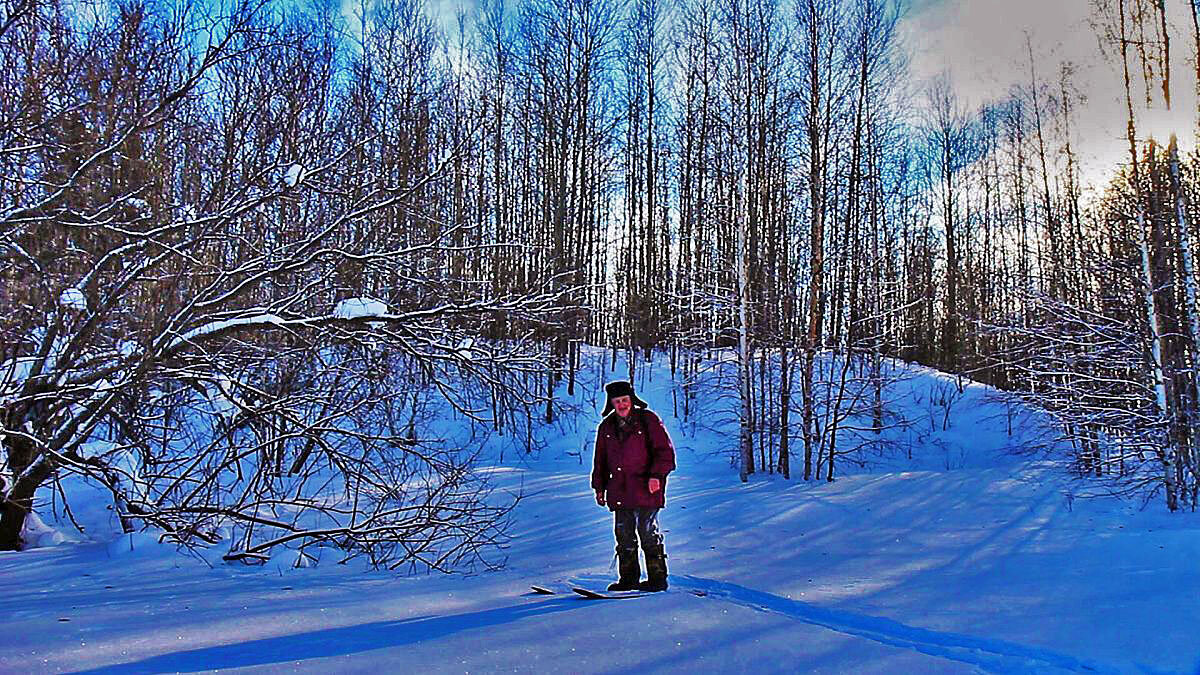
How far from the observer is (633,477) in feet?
19.5

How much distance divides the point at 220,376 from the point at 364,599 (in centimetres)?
265

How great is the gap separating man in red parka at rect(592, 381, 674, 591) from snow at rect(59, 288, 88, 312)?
4.16 metres

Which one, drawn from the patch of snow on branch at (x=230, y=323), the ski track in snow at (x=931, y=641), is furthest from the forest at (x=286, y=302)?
the ski track in snow at (x=931, y=641)

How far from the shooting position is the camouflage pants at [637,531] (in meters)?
5.84

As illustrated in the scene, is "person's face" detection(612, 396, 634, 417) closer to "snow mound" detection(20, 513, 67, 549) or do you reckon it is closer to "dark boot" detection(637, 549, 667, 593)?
"dark boot" detection(637, 549, 667, 593)

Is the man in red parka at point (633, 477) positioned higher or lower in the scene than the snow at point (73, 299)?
lower

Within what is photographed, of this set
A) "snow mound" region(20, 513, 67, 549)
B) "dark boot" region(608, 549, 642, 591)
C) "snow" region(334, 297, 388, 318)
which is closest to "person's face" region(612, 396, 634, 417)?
"dark boot" region(608, 549, 642, 591)

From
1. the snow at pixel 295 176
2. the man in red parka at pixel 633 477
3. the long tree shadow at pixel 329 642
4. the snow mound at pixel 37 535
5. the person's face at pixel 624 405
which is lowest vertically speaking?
the long tree shadow at pixel 329 642

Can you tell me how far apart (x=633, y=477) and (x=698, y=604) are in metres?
1.20

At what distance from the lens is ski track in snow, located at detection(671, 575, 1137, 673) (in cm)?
412

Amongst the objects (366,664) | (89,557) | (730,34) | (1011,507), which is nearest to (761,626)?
(366,664)

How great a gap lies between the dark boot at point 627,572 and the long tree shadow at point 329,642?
0.92 m

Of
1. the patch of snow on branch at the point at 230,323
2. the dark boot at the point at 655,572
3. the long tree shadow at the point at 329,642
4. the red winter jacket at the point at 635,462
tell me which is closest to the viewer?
the long tree shadow at the point at 329,642

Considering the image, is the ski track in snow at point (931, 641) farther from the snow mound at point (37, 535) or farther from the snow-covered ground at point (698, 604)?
the snow mound at point (37, 535)
